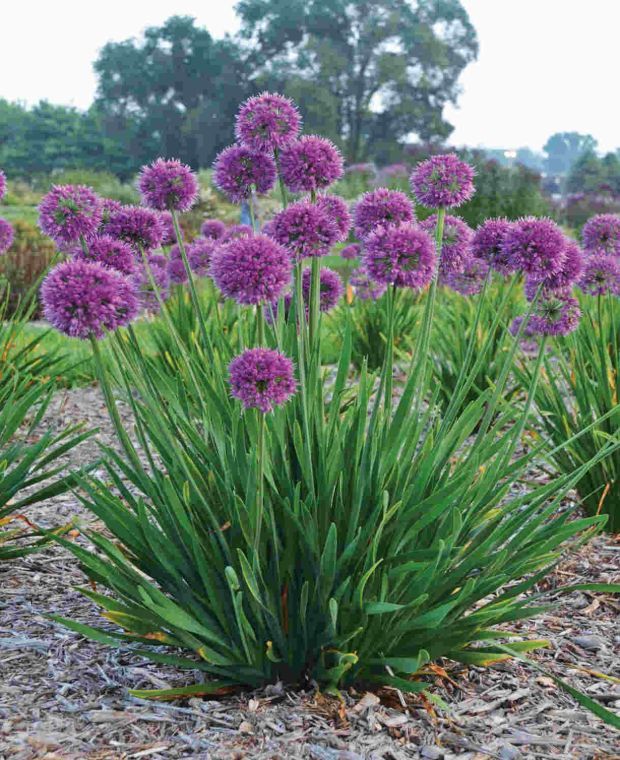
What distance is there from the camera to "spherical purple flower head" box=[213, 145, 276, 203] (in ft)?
8.36

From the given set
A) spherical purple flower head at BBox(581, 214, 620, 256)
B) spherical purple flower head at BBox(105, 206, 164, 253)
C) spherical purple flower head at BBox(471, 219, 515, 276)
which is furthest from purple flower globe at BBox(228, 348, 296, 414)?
spherical purple flower head at BBox(581, 214, 620, 256)

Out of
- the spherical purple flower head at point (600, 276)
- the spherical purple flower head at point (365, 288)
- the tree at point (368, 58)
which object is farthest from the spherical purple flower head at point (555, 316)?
the tree at point (368, 58)

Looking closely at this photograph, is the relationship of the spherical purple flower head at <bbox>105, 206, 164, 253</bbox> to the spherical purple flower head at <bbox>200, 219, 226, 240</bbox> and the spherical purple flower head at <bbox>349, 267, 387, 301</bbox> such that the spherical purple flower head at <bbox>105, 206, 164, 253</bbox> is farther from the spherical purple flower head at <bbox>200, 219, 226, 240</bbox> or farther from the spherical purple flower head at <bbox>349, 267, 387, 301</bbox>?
the spherical purple flower head at <bbox>349, 267, 387, 301</bbox>

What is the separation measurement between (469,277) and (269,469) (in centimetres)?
297

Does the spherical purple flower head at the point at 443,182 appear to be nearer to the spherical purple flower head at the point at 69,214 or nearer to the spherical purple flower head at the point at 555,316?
the spherical purple flower head at the point at 555,316

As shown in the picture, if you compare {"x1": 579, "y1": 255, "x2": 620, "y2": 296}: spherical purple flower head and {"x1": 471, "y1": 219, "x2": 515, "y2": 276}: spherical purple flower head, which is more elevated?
{"x1": 471, "y1": 219, "x2": 515, "y2": 276}: spherical purple flower head

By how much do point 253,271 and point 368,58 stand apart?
53146 millimetres

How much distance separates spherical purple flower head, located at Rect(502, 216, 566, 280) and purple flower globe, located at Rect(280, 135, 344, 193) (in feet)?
1.80

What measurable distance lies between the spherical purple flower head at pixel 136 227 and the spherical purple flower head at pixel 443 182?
0.79 meters

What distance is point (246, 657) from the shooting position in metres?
2.52

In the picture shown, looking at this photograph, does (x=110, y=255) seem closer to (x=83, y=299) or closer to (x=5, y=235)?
(x=83, y=299)

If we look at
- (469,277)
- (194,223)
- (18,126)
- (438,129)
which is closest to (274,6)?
(438,129)

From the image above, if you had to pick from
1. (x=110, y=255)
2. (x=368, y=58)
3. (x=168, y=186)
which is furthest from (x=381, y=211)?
(x=368, y=58)

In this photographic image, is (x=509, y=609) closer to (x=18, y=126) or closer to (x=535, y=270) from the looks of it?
(x=535, y=270)
